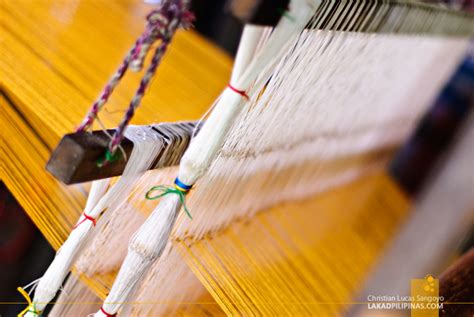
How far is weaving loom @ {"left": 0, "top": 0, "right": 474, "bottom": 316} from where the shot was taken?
3.34 feet

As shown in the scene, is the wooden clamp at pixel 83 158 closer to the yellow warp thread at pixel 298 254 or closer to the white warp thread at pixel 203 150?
the white warp thread at pixel 203 150

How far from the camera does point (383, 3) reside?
4.18 ft

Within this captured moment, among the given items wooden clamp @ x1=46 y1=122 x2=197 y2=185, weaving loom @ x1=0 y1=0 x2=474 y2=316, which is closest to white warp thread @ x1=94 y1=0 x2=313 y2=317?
weaving loom @ x1=0 y1=0 x2=474 y2=316

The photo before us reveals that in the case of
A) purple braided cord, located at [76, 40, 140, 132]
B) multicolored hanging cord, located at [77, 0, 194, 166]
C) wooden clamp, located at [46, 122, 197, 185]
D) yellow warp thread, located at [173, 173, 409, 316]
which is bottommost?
yellow warp thread, located at [173, 173, 409, 316]

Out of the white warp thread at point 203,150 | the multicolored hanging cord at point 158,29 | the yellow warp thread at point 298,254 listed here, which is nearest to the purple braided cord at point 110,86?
the multicolored hanging cord at point 158,29

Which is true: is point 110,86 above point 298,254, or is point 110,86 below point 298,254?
above

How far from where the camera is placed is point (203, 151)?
3.34 feet

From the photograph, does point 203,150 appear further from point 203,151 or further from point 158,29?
point 158,29

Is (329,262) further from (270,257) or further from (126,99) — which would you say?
(126,99)

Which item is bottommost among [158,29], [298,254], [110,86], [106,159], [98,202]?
[298,254]

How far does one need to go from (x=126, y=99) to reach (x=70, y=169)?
25.1 inches

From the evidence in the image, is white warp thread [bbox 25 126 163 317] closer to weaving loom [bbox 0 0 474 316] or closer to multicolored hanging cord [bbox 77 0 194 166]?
weaving loom [bbox 0 0 474 316]

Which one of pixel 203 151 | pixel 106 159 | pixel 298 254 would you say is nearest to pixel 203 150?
pixel 203 151

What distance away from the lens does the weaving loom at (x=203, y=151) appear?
102 cm
